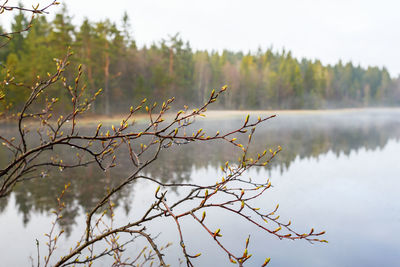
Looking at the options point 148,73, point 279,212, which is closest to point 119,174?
point 279,212

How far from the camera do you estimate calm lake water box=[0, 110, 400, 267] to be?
702 cm

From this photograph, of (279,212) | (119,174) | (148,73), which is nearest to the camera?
(279,212)

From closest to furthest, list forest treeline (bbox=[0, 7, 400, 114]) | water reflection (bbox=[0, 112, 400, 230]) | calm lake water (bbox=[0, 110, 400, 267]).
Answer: calm lake water (bbox=[0, 110, 400, 267]), water reflection (bbox=[0, 112, 400, 230]), forest treeline (bbox=[0, 7, 400, 114])

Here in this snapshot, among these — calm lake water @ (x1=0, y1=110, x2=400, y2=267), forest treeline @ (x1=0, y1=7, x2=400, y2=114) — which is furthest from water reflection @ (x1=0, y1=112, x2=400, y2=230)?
forest treeline @ (x1=0, y1=7, x2=400, y2=114)

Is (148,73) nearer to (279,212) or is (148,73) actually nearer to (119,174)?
(119,174)

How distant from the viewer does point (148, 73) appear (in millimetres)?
41344

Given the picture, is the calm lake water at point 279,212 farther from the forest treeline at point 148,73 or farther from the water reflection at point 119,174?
the forest treeline at point 148,73

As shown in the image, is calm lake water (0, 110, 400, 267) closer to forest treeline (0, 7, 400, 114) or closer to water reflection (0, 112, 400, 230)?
water reflection (0, 112, 400, 230)

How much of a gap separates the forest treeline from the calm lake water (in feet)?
10.3

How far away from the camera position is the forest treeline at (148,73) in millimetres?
26469

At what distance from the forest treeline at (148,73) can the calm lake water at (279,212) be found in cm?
315

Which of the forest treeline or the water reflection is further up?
the forest treeline

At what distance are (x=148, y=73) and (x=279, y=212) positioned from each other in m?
34.8

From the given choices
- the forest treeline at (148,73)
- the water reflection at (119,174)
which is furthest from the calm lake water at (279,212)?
the forest treeline at (148,73)
